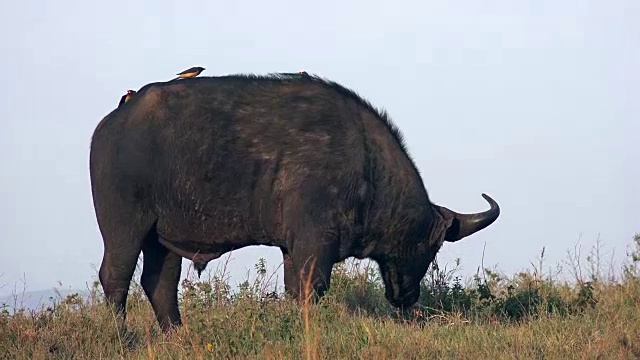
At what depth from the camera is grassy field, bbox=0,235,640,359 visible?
686 centimetres

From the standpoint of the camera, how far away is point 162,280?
31.7ft

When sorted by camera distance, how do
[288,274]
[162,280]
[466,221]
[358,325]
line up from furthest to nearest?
[466,221], [162,280], [288,274], [358,325]

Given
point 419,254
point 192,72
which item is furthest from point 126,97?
point 419,254

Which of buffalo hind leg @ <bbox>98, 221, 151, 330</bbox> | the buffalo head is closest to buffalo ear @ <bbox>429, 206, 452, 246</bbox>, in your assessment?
the buffalo head

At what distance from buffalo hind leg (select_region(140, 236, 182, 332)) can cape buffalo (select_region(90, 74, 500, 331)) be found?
0.08ft

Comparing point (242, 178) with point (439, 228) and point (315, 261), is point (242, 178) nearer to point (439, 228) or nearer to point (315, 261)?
point (315, 261)

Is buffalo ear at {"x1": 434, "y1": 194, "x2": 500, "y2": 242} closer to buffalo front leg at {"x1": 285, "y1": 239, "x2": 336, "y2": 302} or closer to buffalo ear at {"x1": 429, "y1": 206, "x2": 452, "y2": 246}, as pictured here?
buffalo ear at {"x1": 429, "y1": 206, "x2": 452, "y2": 246}

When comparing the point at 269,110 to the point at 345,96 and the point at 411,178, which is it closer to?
the point at 345,96

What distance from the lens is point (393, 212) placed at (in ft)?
31.2

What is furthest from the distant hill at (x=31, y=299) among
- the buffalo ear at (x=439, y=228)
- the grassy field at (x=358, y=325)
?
the buffalo ear at (x=439, y=228)

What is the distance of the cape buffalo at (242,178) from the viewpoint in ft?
28.9

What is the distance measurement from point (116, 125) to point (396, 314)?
3431 millimetres

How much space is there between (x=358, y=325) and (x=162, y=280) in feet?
8.50

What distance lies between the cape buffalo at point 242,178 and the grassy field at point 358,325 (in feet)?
1.54
